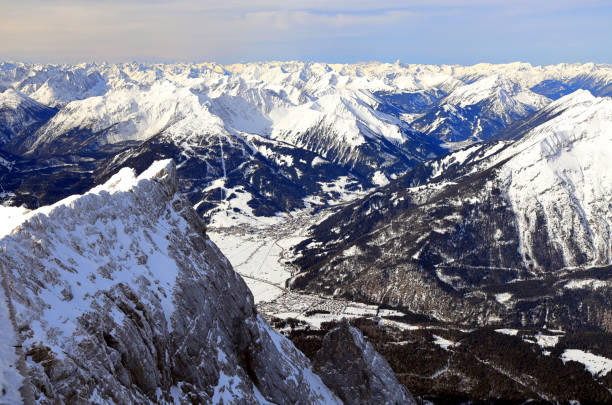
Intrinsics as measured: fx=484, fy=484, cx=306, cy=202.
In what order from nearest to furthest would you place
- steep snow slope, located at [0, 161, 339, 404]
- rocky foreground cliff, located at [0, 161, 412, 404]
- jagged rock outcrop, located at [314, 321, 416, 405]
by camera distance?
rocky foreground cliff, located at [0, 161, 412, 404], steep snow slope, located at [0, 161, 339, 404], jagged rock outcrop, located at [314, 321, 416, 405]

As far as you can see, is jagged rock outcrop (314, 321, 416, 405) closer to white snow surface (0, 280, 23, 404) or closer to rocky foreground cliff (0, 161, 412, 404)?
rocky foreground cliff (0, 161, 412, 404)

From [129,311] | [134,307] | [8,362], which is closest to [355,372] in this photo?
[134,307]

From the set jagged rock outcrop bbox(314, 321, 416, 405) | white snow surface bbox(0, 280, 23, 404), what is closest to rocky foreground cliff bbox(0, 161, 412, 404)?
white snow surface bbox(0, 280, 23, 404)

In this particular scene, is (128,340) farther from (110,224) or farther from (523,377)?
(523,377)

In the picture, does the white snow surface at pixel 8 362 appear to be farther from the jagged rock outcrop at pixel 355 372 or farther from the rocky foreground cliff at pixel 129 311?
the jagged rock outcrop at pixel 355 372

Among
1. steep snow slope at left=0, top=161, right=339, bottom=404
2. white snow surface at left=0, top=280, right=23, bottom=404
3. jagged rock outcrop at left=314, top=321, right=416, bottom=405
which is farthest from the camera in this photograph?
jagged rock outcrop at left=314, top=321, right=416, bottom=405

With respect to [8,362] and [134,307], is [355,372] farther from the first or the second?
[8,362]

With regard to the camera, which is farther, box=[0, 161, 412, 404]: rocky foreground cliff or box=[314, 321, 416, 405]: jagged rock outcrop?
box=[314, 321, 416, 405]: jagged rock outcrop
